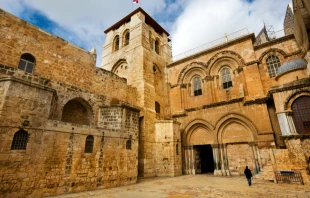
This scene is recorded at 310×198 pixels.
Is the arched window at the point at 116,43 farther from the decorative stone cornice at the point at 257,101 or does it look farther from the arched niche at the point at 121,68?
the decorative stone cornice at the point at 257,101

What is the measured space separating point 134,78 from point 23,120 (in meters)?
10.1

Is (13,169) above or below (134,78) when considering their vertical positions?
below

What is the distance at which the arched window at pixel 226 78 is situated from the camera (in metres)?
14.6

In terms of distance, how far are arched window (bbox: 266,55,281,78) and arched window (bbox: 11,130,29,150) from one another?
1547 cm

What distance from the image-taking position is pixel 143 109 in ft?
46.1

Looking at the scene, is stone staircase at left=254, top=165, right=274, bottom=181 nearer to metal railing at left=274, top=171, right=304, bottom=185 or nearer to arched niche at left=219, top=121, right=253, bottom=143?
metal railing at left=274, top=171, right=304, bottom=185

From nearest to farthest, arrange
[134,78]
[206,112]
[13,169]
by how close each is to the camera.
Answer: [13,169] < [206,112] < [134,78]

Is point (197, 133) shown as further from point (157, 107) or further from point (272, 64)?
point (272, 64)

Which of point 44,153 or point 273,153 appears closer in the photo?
point 44,153

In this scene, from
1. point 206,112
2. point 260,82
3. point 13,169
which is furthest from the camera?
point 206,112

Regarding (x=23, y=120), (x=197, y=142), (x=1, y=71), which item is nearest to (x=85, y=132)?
(x=23, y=120)

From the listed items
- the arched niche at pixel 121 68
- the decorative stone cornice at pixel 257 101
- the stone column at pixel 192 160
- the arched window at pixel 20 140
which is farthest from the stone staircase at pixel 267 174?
the arched niche at pixel 121 68

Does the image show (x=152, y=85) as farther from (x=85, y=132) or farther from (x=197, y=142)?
(x=85, y=132)

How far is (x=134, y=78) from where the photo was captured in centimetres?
1565
